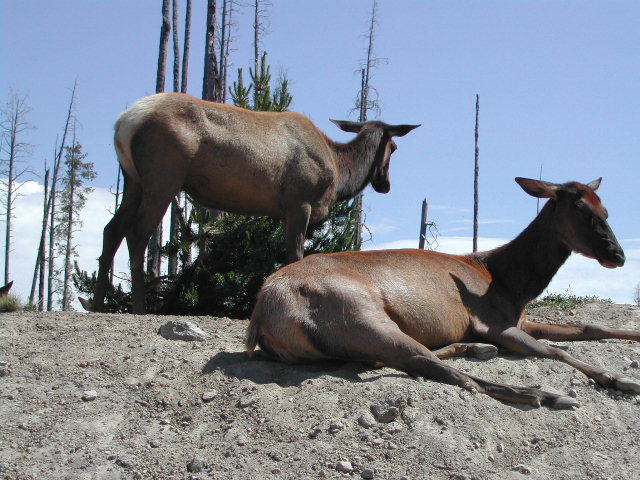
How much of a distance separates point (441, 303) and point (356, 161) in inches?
163

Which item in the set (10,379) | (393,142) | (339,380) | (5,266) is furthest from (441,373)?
(5,266)

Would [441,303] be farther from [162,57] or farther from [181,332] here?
[162,57]

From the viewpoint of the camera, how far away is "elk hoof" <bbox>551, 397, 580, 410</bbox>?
557 cm

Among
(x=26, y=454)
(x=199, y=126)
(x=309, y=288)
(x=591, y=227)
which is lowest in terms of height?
(x=26, y=454)

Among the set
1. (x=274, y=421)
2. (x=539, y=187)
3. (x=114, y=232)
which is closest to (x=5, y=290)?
(x=114, y=232)

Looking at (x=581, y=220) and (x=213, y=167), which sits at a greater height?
(x=213, y=167)

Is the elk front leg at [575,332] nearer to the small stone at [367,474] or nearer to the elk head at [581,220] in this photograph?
the elk head at [581,220]

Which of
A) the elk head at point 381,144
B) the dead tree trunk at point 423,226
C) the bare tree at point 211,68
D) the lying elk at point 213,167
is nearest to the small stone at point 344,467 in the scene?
the lying elk at point 213,167

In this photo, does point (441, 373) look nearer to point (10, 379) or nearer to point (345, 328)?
point (345, 328)

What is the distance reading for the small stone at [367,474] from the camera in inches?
174

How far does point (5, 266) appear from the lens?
95.6 feet

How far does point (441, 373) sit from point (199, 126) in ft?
14.8

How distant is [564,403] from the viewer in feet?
18.3

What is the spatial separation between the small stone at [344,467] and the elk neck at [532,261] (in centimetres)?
353
